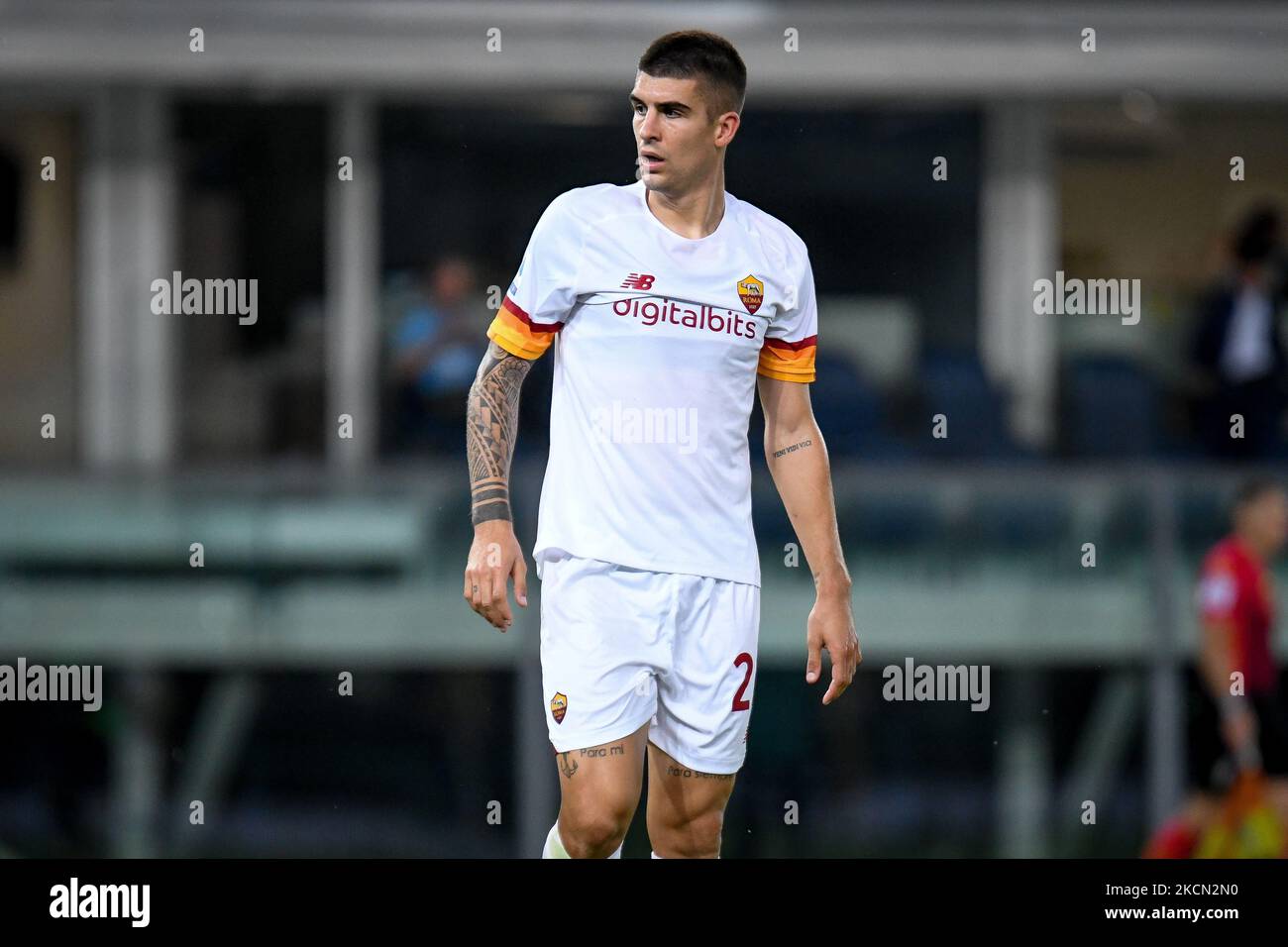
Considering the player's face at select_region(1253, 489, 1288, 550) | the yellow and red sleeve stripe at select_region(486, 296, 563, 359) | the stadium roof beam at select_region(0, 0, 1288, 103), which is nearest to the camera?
the yellow and red sleeve stripe at select_region(486, 296, 563, 359)

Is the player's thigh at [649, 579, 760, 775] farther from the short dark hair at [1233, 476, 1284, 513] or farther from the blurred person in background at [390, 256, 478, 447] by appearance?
the short dark hair at [1233, 476, 1284, 513]

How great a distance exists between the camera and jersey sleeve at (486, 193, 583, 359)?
4.24m

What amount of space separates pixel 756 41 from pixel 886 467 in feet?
5.30

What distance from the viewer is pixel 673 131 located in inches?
167

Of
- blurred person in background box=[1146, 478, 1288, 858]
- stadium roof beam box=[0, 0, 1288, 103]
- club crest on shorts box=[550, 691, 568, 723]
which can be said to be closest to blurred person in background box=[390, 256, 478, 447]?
stadium roof beam box=[0, 0, 1288, 103]

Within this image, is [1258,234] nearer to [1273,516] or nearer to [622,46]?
[1273,516]

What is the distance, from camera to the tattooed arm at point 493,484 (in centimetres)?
403

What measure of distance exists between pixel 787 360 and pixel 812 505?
340 mm

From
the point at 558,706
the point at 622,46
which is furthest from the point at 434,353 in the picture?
the point at 558,706

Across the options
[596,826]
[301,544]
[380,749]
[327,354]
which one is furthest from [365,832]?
[596,826]

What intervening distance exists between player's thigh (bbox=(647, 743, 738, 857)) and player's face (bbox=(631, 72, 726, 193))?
1.28m

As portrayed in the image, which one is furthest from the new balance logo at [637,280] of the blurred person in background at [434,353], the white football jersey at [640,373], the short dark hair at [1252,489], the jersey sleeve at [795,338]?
the short dark hair at [1252,489]
